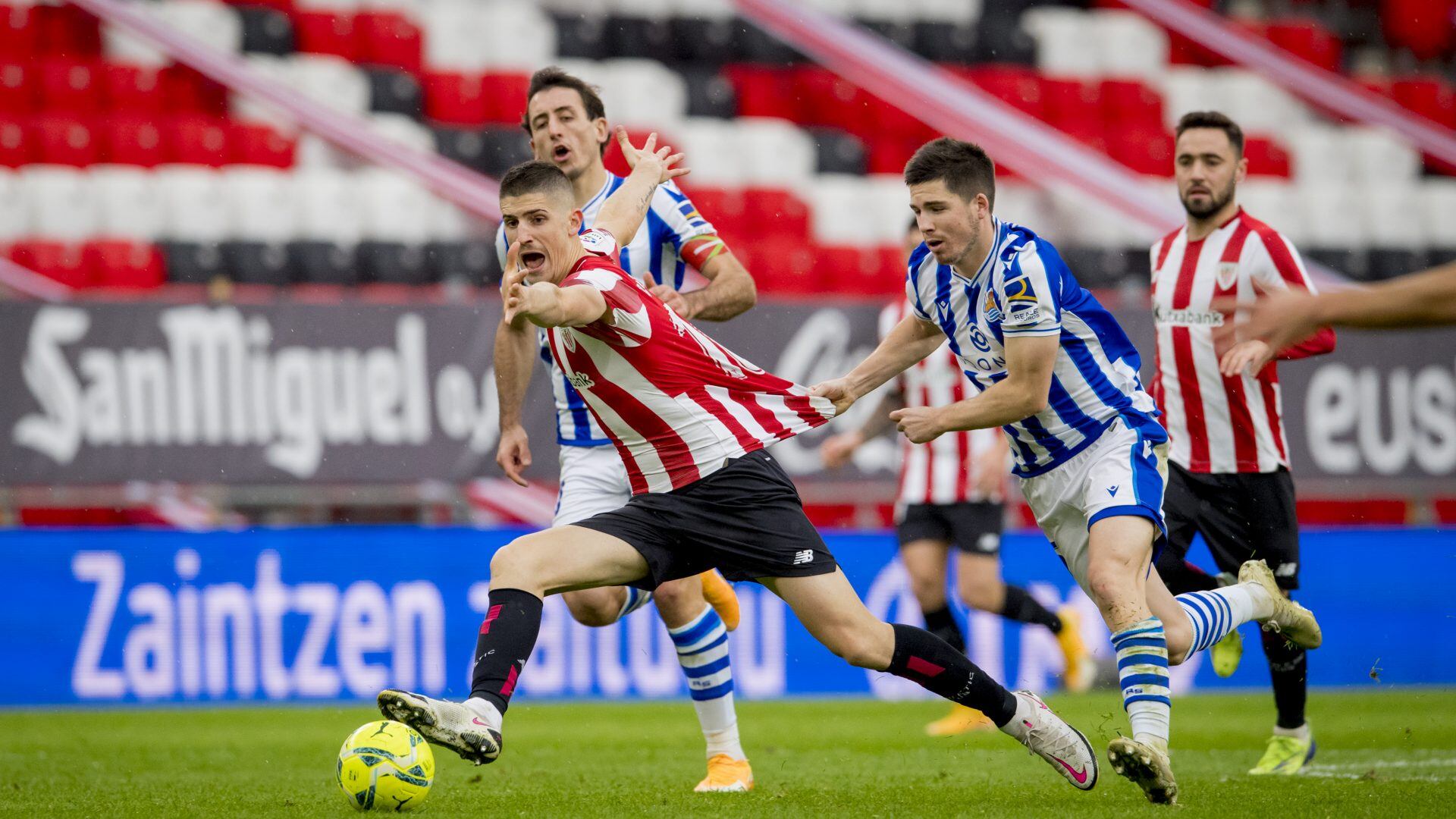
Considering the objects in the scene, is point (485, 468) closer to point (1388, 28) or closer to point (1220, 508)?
point (1220, 508)

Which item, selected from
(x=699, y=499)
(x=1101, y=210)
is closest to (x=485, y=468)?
(x=699, y=499)

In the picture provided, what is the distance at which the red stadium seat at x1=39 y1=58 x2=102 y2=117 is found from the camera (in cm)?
1377

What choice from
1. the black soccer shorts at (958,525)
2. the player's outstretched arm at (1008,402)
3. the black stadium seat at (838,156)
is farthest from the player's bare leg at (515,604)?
the black stadium seat at (838,156)

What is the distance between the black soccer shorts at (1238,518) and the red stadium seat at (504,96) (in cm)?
969

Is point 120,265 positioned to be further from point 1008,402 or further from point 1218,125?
point 1008,402

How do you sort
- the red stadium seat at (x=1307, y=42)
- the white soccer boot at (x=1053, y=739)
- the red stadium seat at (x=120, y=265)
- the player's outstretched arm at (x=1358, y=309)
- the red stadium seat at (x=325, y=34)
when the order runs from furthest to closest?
the red stadium seat at (x=1307, y=42), the red stadium seat at (x=325, y=34), the red stadium seat at (x=120, y=265), the white soccer boot at (x=1053, y=739), the player's outstretched arm at (x=1358, y=309)

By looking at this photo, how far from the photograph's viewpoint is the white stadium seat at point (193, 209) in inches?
496

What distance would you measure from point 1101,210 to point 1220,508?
28.3 feet

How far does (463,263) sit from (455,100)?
2681 millimetres

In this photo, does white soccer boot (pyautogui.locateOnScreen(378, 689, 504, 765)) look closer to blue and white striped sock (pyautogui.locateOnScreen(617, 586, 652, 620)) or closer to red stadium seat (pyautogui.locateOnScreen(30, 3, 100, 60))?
blue and white striped sock (pyautogui.locateOnScreen(617, 586, 652, 620))

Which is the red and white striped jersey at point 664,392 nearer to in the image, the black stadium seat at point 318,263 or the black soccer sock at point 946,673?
the black soccer sock at point 946,673

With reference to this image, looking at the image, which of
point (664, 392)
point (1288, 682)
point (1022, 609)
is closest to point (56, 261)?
point (1022, 609)

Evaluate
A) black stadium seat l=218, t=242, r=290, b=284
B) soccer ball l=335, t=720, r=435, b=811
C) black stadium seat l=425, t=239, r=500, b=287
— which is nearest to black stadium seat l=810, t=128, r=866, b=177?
black stadium seat l=425, t=239, r=500, b=287

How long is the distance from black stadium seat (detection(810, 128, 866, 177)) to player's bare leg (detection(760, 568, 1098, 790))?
10.8m
